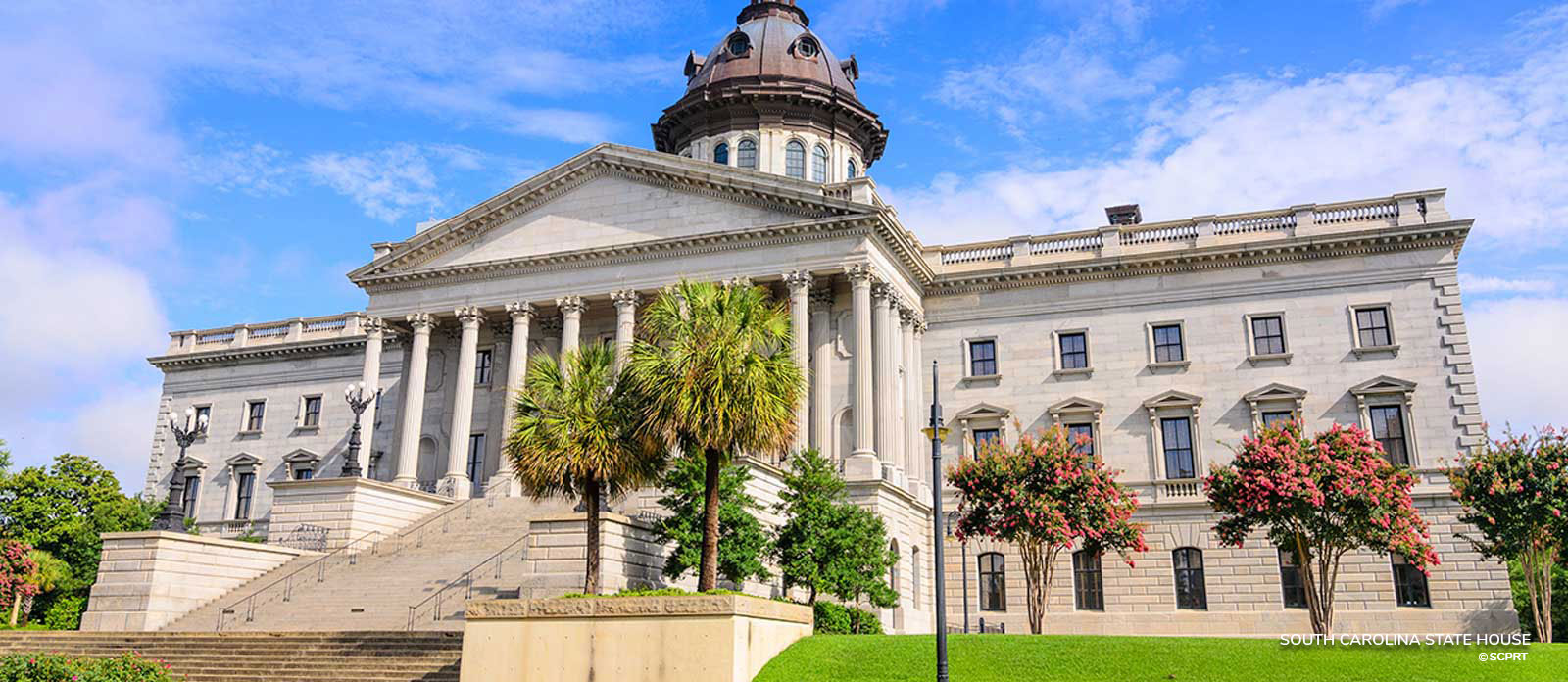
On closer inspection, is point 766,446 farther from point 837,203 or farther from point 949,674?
point 837,203

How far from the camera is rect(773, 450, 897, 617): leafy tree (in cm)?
2848

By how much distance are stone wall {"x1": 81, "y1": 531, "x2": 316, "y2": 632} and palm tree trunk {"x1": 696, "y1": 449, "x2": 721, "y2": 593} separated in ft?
48.5

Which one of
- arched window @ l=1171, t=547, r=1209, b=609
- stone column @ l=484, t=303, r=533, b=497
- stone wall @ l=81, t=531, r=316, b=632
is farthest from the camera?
stone column @ l=484, t=303, r=533, b=497

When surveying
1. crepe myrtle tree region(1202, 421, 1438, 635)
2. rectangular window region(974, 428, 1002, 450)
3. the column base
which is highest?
rectangular window region(974, 428, 1002, 450)

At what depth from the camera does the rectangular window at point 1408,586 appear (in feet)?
118

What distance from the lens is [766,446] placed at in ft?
75.4

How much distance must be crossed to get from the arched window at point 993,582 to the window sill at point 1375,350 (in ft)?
44.1

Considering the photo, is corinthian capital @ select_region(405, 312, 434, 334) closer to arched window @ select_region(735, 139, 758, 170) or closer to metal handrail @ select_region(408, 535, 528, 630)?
metal handrail @ select_region(408, 535, 528, 630)

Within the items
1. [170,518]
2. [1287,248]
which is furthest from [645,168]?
[1287,248]

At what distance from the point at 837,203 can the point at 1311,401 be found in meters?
16.8

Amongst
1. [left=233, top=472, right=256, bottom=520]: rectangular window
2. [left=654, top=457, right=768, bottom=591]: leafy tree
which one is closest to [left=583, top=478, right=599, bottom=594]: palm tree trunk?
[left=654, top=457, right=768, bottom=591]: leafy tree

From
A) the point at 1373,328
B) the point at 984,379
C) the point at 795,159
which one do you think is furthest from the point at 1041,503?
the point at 795,159

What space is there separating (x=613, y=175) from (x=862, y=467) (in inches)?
570

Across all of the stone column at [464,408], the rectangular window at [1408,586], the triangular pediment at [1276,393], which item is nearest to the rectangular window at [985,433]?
the triangular pediment at [1276,393]
